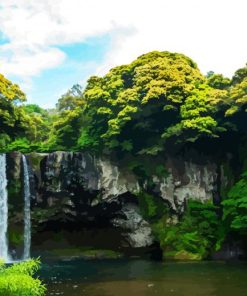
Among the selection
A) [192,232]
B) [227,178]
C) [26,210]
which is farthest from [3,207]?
[227,178]

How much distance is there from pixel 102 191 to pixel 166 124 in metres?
6.50

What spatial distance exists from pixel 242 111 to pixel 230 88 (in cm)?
285

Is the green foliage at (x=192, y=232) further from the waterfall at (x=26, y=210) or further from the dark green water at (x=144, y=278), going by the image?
the waterfall at (x=26, y=210)

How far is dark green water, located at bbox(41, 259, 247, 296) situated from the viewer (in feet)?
60.2

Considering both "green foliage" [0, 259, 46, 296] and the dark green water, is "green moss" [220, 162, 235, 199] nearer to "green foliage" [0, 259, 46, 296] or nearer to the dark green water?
the dark green water

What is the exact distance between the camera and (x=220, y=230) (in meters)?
30.5

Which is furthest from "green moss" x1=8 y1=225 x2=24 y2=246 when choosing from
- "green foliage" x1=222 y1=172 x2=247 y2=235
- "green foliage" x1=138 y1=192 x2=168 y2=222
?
"green foliage" x1=222 y1=172 x2=247 y2=235

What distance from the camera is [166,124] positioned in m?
33.3

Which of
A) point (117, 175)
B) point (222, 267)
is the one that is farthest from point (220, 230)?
point (117, 175)

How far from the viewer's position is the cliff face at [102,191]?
32219 mm

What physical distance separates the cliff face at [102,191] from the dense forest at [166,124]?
29.6 inches

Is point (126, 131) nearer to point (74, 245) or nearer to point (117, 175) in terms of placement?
point (117, 175)

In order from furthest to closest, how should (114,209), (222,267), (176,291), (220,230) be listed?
(114,209), (220,230), (222,267), (176,291)

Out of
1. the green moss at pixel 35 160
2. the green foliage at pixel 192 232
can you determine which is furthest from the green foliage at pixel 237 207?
the green moss at pixel 35 160
